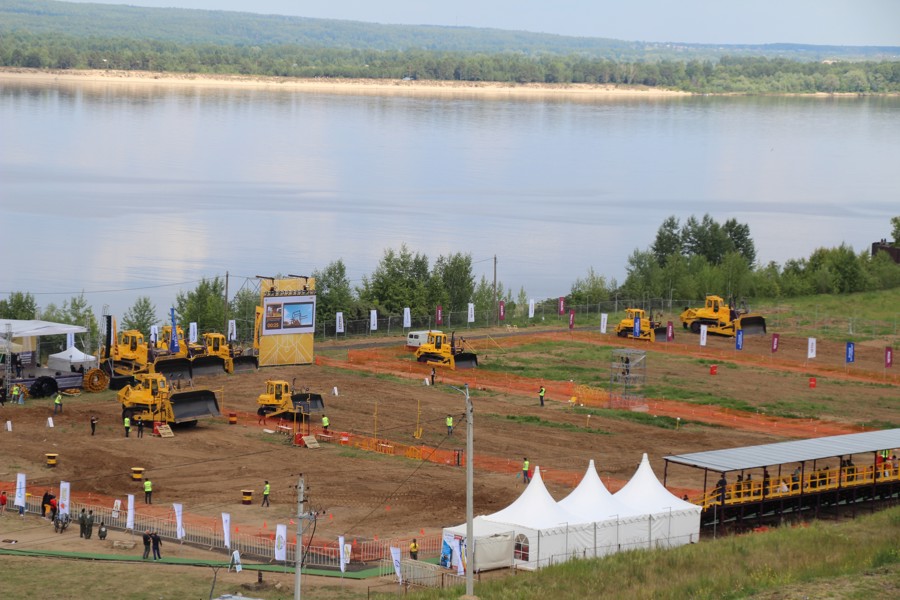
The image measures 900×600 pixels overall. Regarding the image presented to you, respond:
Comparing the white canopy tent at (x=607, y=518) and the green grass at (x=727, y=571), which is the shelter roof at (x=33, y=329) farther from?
the green grass at (x=727, y=571)

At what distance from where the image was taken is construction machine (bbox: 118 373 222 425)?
49.5 metres

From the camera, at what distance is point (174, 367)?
5906cm

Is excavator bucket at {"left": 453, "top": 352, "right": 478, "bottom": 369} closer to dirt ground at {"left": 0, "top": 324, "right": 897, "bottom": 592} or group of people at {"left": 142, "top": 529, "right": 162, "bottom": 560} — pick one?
dirt ground at {"left": 0, "top": 324, "right": 897, "bottom": 592}

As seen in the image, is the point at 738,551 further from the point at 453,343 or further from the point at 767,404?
the point at 453,343

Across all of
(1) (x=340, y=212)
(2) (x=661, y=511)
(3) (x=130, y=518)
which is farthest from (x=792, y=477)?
(1) (x=340, y=212)

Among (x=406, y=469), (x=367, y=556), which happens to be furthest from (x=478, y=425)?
(x=367, y=556)

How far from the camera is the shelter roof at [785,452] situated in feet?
121

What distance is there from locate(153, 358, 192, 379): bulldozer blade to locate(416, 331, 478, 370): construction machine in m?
11.7

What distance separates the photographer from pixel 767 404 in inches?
2260

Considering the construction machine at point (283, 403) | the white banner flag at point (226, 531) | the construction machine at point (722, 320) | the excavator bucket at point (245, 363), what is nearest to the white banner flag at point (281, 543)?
the white banner flag at point (226, 531)

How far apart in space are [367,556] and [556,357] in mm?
36129

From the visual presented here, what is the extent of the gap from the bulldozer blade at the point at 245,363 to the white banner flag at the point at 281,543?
29878 millimetres

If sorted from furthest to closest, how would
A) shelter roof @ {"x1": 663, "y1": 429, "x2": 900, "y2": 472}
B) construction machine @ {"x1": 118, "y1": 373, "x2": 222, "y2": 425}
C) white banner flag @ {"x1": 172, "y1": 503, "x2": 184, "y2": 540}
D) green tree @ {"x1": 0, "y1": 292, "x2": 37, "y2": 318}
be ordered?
1. green tree @ {"x1": 0, "y1": 292, "x2": 37, "y2": 318}
2. construction machine @ {"x1": 118, "y1": 373, "x2": 222, "y2": 425}
3. shelter roof @ {"x1": 663, "y1": 429, "x2": 900, "y2": 472}
4. white banner flag @ {"x1": 172, "y1": 503, "x2": 184, "y2": 540}

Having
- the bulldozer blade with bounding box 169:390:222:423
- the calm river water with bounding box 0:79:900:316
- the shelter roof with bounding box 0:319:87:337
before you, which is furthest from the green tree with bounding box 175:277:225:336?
the bulldozer blade with bounding box 169:390:222:423
